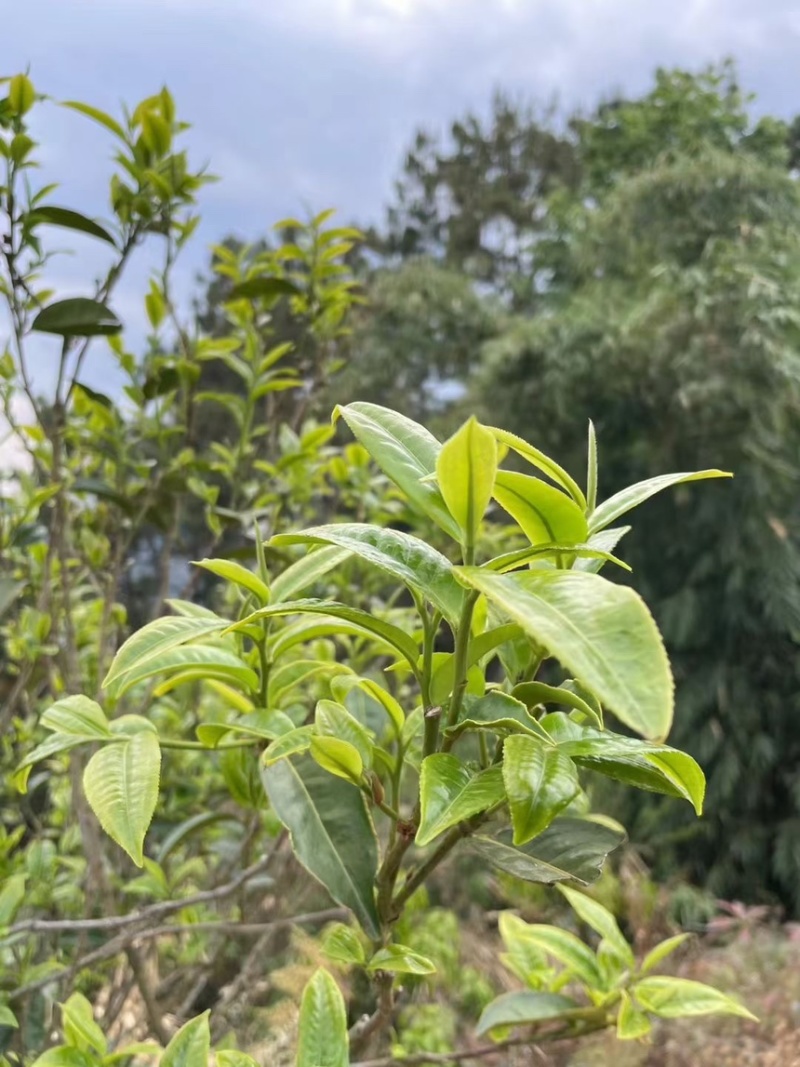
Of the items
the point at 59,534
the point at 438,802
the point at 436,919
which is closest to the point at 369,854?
the point at 438,802

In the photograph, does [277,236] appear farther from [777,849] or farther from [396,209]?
[777,849]

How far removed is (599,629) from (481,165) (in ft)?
21.2

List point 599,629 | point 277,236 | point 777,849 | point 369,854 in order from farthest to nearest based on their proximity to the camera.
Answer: point 277,236 < point 777,849 < point 369,854 < point 599,629

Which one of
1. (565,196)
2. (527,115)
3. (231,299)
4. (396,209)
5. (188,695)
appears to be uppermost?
(527,115)

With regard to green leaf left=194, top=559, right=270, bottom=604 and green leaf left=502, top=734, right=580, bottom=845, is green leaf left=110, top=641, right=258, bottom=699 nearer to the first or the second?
green leaf left=194, top=559, right=270, bottom=604

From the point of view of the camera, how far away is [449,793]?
0.90ft

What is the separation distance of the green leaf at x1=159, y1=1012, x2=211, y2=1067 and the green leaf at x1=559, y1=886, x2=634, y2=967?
0.26 meters

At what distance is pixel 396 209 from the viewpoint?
600 centimetres

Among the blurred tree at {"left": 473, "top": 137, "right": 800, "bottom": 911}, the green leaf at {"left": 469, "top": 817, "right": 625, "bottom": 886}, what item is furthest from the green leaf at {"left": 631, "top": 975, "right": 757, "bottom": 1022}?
the blurred tree at {"left": 473, "top": 137, "right": 800, "bottom": 911}

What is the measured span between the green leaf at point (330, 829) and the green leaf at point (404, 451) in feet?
0.56

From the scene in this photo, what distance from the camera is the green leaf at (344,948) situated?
0.37 m

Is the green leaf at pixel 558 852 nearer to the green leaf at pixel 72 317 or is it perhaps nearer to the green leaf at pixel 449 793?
the green leaf at pixel 449 793

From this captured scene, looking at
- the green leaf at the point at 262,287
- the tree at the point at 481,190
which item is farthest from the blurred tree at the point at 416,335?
the green leaf at the point at 262,287

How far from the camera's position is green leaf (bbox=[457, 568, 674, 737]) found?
18 centimetres
